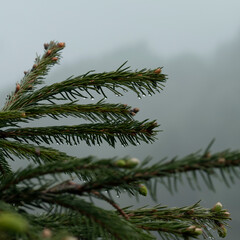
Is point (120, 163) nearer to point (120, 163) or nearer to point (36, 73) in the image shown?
point (120, 163)

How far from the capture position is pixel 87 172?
174 cm

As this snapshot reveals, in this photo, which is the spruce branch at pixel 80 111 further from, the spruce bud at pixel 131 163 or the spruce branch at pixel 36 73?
the spruce bud at pixel 131 163

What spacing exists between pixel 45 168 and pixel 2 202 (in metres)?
0.17

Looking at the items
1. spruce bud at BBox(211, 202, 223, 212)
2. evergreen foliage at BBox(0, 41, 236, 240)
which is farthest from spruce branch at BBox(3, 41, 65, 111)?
spruce bud at BBox(211, 202, 223, 212)

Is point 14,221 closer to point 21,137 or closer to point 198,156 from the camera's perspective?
point 198,156

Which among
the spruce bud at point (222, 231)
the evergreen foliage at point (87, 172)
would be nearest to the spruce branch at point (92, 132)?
the evergreen foliage at point (87, 172)

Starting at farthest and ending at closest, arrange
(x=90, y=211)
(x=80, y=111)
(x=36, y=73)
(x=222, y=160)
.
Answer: (x=36, y=73) → (x=80, y=111) → (x=90, y=211) → (x=222, y=160)

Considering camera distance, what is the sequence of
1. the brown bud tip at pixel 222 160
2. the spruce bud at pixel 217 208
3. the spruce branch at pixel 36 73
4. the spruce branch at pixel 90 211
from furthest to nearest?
the spruce branch at pixel 36 73 → the spruce bud at pixel 217 208 → the spruce branch at pixel 90 211 → the brown bud tip at pixel 222 160

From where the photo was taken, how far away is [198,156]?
992 mm

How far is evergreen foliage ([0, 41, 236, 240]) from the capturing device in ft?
3.26

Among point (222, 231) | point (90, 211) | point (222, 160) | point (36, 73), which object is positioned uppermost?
point (36, 73)

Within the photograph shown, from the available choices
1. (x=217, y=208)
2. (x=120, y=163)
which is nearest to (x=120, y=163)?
(x=120, y=163)

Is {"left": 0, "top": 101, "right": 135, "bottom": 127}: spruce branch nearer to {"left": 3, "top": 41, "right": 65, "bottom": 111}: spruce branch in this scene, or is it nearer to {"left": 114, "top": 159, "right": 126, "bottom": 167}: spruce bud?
{"left": 3, "top": 41, "right": 65, "bottom": 111}: spruce branch

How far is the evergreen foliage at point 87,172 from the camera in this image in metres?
0.99
